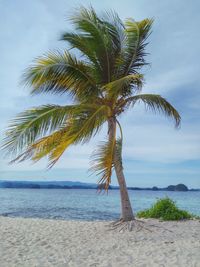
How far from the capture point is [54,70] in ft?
36.7

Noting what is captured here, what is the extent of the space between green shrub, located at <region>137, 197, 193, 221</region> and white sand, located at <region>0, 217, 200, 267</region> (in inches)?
43.3

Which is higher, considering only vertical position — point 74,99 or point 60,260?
point 74,99

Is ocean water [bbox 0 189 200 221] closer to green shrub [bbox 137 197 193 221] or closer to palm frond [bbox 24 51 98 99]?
green shrub [bbox 137 197 193 221]

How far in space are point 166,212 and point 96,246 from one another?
514cm

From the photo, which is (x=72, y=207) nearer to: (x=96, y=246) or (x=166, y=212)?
(x=166, y=212)

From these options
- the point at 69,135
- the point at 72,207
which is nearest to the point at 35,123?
the point at 69,135

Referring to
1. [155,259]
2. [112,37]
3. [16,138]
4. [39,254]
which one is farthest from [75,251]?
[112,37]

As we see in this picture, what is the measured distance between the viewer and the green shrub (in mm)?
13320

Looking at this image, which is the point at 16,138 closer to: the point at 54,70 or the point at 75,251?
the point at 54,70

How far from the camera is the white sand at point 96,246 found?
766 cm

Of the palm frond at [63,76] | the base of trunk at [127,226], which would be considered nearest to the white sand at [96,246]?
the base of trunk at [127,226]

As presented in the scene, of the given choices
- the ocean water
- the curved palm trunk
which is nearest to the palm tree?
the curved palm trunk

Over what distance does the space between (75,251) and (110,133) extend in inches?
151

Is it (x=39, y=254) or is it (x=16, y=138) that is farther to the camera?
(x=16, y=138)
